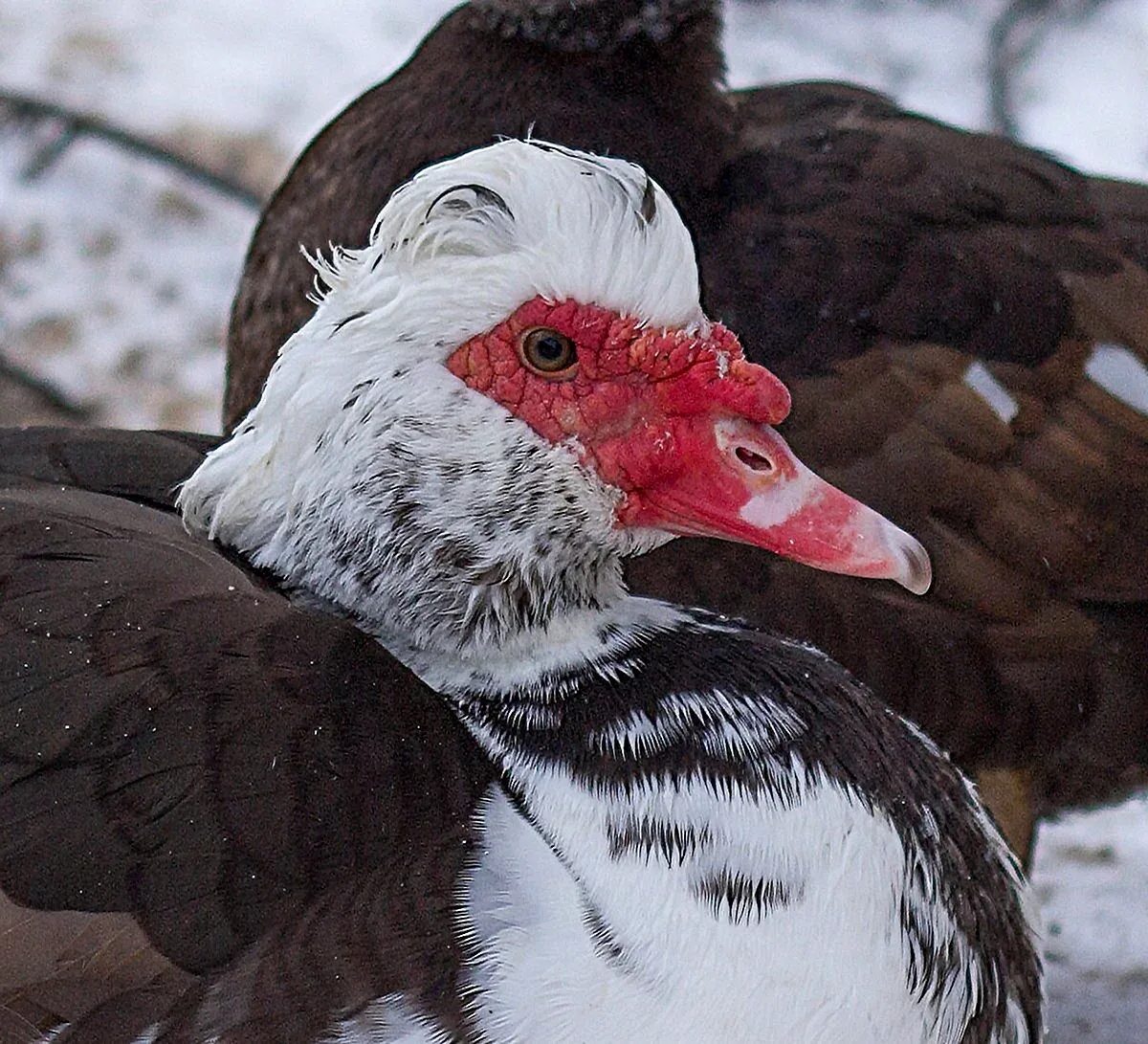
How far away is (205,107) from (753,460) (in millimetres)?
3929

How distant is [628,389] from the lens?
6.49 feet

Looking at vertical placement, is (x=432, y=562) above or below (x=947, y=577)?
above

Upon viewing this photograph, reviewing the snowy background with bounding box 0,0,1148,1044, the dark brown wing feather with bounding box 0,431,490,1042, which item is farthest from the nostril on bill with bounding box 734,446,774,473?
the snowy background with bounding box 0,0,1148,1044

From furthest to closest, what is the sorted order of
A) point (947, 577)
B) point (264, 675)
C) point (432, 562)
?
point (947, 577), point (432, 562), point (264, 675)

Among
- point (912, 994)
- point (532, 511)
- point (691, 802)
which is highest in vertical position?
point (532, 511)

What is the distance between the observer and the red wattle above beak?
1.96 meters

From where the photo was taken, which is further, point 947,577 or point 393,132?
point 393,132

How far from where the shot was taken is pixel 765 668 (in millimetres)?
2094

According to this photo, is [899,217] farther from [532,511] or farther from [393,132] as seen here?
[532,511]

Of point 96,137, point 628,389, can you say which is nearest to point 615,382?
point 628,389

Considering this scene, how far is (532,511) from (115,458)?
2.14 feet

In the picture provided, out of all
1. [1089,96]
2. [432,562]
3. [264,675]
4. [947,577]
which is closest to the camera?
[264,675]

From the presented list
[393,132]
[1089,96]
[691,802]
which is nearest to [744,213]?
[393,132]

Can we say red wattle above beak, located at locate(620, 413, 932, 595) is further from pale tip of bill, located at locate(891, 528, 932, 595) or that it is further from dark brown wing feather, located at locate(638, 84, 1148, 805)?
dark brown wing feather, located at locate(638, 84, 1148, 805)
